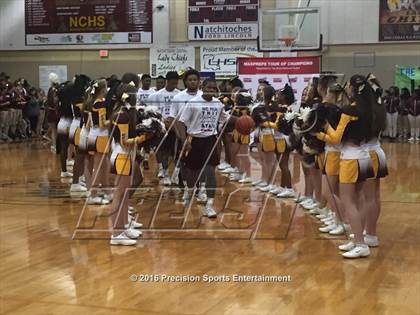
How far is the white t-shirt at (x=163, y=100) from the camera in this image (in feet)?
27.1

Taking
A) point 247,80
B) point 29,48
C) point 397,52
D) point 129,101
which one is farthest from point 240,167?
point 29,48

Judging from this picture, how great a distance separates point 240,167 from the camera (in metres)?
11.2

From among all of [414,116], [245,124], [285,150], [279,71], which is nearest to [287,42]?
[279,71]

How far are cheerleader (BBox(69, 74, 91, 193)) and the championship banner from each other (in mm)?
11022

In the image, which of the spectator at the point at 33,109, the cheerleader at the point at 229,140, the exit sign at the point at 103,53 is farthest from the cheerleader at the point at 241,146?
the exit sign at the point at 103,53

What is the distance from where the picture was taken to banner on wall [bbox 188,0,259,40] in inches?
765

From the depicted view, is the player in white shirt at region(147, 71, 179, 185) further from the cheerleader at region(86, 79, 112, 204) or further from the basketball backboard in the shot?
the basketball backboard

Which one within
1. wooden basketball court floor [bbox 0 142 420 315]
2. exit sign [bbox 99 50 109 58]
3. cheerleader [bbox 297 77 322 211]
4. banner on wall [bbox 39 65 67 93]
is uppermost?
exit sign [bbox 99 50 109 58]

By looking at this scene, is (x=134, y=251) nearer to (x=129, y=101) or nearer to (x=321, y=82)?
(x=129, y=101)

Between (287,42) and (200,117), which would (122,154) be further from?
(287,42)

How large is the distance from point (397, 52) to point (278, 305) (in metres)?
16.0

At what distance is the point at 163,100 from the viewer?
354 inches


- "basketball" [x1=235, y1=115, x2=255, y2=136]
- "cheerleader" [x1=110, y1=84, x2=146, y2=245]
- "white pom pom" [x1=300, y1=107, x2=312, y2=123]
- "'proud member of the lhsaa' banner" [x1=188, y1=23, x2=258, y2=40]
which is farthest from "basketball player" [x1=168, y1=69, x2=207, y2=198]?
"'proud member of the lhsaa' banner" [x1=188, y1=23, x2=258, y2=40]

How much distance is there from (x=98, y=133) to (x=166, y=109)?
1073mm
